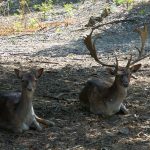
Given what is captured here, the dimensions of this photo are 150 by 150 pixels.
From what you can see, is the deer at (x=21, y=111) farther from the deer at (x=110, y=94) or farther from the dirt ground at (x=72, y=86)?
the deer at (x=110, y=94)

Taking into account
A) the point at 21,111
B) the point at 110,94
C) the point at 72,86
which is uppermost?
the point at 110,94

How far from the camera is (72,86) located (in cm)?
1059

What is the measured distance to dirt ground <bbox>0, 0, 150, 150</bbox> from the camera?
725 centimetres

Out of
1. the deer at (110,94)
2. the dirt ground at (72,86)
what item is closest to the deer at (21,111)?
the dirt ground at (72,86)

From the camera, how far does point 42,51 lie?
15875 millimetres

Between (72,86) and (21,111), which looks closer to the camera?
(21,111)

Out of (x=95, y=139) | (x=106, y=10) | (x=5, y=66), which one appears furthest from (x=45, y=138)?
(x=106, y=10)

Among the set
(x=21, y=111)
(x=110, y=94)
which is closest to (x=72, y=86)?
(x=110, y=94)

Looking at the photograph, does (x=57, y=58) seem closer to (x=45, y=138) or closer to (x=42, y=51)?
(x=42, y=51)

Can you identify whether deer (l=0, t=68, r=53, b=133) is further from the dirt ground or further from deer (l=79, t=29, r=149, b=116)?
deer (l=79, t=29, r=149, b=116)

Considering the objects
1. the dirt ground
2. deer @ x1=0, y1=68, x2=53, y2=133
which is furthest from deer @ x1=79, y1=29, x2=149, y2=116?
deer @ x1=0, y1=68, x2=53, y2=133

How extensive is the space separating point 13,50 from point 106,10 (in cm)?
558

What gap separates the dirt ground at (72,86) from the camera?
23.8ft

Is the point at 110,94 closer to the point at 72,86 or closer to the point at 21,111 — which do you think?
the point at 21,111
